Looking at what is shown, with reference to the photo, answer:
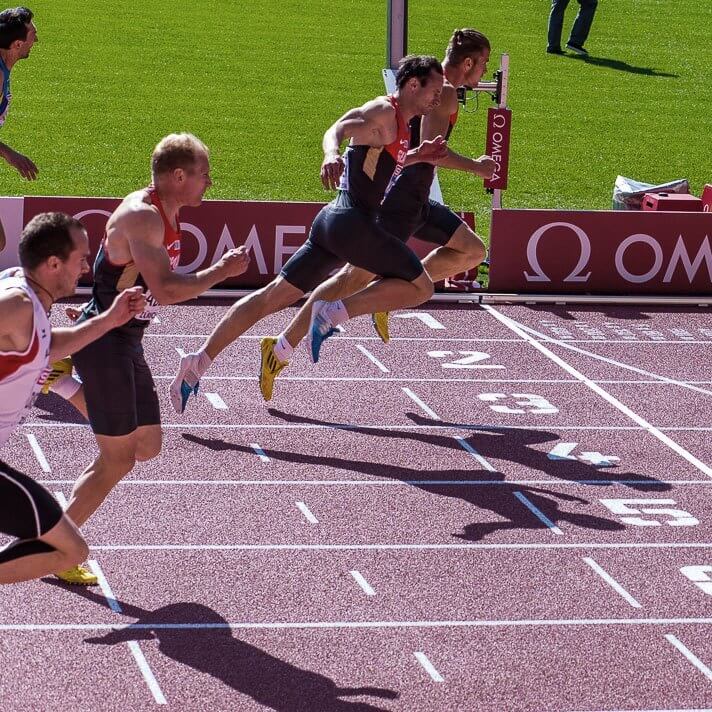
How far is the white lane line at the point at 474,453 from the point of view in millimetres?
8548

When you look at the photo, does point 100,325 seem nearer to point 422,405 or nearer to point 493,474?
point 493,474

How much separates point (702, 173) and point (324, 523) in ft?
45.5

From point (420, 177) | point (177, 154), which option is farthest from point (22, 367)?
point (420, 177)

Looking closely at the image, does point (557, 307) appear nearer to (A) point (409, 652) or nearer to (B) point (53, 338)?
(A) point (409, 652)

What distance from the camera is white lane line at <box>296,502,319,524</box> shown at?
24.8 ft

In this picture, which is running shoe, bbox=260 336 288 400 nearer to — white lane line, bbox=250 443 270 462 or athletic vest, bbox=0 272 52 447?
white lane line, bbox=250 443 270 462

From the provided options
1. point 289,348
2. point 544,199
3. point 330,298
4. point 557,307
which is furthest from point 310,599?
point 544,199

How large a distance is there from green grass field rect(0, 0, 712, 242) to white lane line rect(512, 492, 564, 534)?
8238 millimetres

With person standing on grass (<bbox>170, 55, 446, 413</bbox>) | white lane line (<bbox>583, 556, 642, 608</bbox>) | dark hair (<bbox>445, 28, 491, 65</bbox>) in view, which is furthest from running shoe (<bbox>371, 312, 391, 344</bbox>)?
white lane line (<bbox>583, 556, 642, 608</bbox>)

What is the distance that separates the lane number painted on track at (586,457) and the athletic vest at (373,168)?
1880mm

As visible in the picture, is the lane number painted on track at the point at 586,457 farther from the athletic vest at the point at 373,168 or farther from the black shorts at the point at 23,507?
the black shorts at the point at 23,507

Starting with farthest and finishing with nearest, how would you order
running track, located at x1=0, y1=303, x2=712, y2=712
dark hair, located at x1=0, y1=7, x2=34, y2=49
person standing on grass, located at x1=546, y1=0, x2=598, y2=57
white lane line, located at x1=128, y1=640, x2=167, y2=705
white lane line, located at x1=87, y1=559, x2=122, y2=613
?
person standing on grass, located at x1=546, y1=0, x2=598, y2=57, dark hair, located at x1=0, y1=7, x2=34, y2=49, white lane line, located at x1=87, y1=559, x2=122, y2=613, running track, located at x1=0, y1=303, x2=712, y2=712, white lane line, located at x1=128, y1=640, x2=167, y2=705

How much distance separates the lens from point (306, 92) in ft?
75.6

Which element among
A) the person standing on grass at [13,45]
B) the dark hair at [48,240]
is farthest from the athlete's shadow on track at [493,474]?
the dark hair at [48,240]
